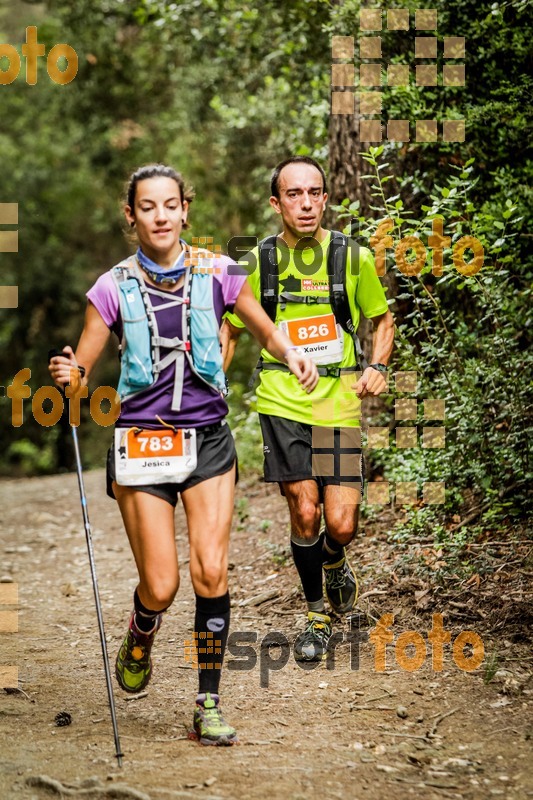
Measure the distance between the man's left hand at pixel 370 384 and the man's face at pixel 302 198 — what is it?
2.87 feet

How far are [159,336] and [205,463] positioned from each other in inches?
23.6

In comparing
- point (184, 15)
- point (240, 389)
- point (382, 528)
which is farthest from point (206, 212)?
point (382, 528)

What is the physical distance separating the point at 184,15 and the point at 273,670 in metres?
8.05

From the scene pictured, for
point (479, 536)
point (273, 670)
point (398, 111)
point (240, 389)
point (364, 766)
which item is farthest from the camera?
point (240, 389)

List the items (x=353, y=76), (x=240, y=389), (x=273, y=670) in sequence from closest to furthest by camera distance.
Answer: (x=273, y=670), (x=353, y=76), (x=240, y=389)

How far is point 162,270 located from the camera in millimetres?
4348

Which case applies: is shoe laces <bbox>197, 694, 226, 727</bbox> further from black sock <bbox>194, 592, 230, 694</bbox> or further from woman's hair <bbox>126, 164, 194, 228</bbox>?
woman's hair <bbox>126, 164, 194, 228</bbox>

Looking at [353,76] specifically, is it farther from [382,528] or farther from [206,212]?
[206,212]

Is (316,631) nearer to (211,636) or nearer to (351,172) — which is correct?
(211,636)

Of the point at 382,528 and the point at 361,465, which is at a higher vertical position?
the point at 361,465

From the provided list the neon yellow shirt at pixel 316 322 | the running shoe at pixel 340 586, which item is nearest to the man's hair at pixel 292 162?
the neon yellow shirt at pixel 316 322

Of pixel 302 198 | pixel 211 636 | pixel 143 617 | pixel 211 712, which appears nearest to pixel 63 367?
pixel 143 617

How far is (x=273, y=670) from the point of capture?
213 inches

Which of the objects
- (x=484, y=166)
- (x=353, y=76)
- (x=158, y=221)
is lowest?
(x=158, y=221)
